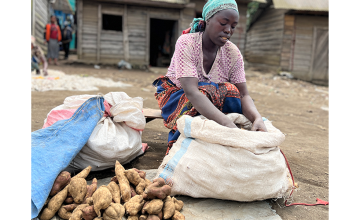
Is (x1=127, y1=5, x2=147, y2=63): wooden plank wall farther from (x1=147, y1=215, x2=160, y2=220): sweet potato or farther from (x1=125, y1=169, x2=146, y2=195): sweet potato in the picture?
(x1=147, y1=215, x2=160, y2=220): sweet potato

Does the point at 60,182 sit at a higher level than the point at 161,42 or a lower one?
lower

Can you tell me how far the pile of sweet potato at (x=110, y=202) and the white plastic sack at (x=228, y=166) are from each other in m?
0.20

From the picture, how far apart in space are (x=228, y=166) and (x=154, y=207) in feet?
1.74

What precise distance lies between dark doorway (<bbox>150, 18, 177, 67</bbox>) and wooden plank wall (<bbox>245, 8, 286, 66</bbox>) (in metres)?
5.06

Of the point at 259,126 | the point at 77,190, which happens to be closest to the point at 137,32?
the point at 259,126

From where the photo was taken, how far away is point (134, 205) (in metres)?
1.48

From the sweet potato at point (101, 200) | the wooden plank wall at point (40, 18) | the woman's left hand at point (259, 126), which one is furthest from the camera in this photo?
the wooden plank wall at point (40, 18)

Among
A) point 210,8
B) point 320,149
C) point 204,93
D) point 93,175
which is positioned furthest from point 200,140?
point 320,149

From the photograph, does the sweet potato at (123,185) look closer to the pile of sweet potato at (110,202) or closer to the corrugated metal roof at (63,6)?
the pile of sweet potato at (110,202)

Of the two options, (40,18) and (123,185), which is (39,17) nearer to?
(40,18)

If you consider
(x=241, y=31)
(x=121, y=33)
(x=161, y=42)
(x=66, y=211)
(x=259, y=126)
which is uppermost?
(x=241, y=31)

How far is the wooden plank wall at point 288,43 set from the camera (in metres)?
12.9

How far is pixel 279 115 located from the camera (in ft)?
17.1

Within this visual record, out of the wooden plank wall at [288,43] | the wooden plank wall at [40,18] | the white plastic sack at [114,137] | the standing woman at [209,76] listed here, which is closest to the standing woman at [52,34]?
the wooden plank wall at [40,18]
